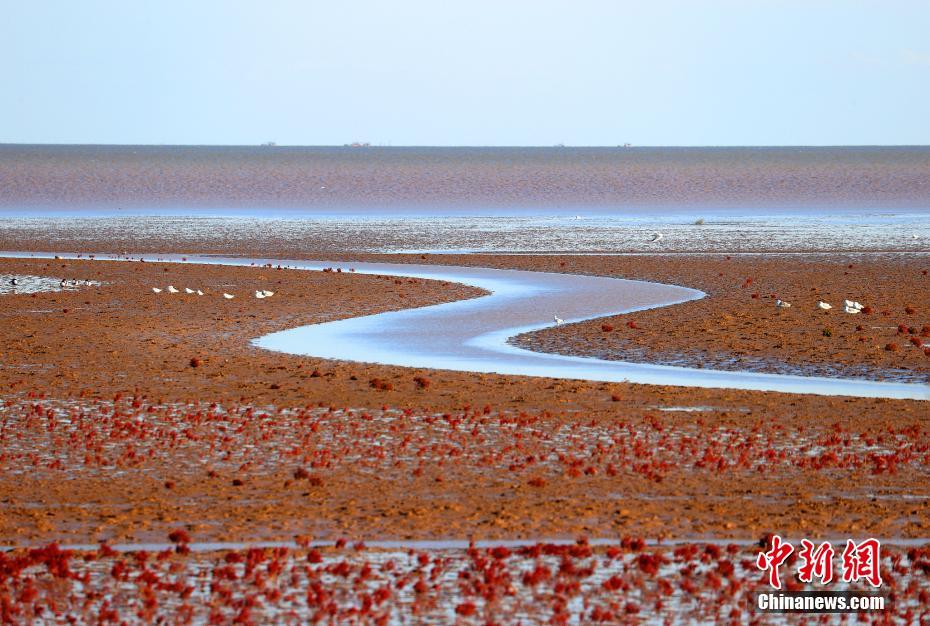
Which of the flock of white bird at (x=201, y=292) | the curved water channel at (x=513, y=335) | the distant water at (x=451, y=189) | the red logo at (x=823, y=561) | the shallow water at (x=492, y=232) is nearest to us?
the red logo at (x=823, y=561)

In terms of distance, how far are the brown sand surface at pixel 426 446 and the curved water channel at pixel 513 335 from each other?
3.13 ft

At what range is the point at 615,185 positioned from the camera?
408 ft

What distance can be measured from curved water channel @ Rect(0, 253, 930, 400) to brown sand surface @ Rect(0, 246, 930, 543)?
95cm

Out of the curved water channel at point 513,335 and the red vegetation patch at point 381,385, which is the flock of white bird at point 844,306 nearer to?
the curved water channel at point 513,335

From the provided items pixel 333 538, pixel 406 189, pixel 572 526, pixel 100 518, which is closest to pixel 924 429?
pixel 572 526

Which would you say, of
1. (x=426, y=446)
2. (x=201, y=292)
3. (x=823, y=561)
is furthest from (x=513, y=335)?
(x=823, y=561)

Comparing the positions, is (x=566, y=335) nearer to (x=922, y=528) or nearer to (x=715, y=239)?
(x=922, y=528)

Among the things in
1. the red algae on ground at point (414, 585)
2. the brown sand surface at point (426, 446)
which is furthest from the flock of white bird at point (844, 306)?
the red algae on ground at point (414, 585)

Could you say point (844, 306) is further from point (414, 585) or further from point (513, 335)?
point (414, 585)

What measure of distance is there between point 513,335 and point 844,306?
8.04 metres

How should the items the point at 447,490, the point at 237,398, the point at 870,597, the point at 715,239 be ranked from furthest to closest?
the point at 715,239 < the point at 237,398 < the point at 447,490 < the point at 870,597

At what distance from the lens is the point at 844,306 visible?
96.1 ft

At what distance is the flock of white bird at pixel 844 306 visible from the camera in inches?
1098

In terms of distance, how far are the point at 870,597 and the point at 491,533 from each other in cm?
316
